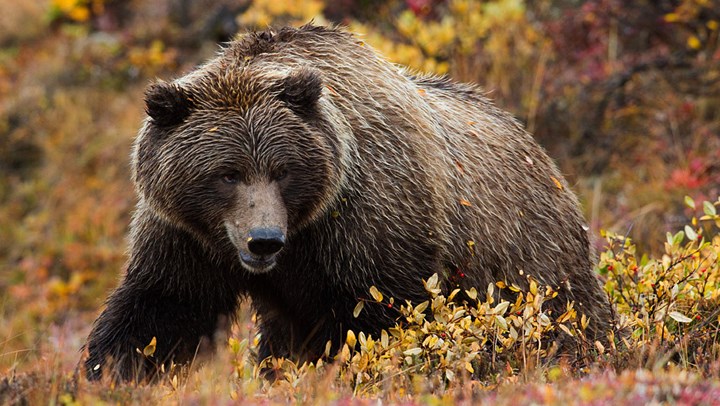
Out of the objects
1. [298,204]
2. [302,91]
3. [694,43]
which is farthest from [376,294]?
[694,43]

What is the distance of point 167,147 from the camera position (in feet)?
16.4

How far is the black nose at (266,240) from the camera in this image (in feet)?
15.1

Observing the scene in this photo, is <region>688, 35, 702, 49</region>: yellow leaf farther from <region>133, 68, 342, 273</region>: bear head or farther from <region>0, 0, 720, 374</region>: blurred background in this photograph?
<region>133, 68, 342, 273</region>: bear head

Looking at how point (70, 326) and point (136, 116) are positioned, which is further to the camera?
point (136, 116)

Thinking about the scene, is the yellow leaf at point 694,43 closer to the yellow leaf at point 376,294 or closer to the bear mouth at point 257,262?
the yellow leaf at point 376,294

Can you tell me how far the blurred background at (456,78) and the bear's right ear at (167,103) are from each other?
2.90m

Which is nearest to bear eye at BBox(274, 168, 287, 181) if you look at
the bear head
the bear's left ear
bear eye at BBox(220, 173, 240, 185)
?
the bear head

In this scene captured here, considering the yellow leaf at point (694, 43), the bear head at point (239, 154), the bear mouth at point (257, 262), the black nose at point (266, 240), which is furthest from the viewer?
the yellow leaf at point (694, 43)

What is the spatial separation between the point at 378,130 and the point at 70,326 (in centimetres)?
685

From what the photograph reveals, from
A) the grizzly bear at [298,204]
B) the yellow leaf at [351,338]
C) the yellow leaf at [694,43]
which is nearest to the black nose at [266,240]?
the grizzly bear at [298,204]

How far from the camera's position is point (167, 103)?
493 cm

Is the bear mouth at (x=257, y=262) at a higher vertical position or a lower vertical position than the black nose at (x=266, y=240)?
lower

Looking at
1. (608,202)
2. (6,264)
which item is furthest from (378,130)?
(6,264)

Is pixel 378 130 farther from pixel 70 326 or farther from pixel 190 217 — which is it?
pixel 70 326
